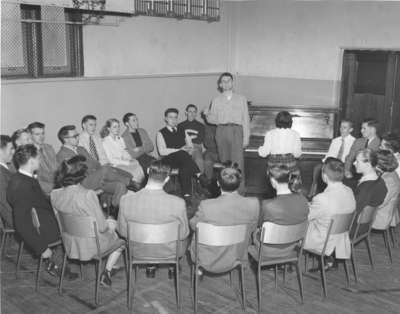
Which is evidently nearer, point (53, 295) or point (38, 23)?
point (53, 295)

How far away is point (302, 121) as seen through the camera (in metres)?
7.49

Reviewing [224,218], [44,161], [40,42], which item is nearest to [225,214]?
[224,218]

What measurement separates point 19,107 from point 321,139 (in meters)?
4.06

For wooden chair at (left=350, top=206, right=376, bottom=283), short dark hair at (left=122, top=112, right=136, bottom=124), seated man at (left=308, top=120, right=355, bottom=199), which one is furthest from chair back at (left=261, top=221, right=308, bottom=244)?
short dark hair at (left=122, top=112, right=136, bottom=124)

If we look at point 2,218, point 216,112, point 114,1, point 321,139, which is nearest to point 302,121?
point 321,139

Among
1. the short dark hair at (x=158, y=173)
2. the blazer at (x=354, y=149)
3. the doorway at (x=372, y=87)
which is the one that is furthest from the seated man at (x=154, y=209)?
the doorway at (x=372, y=87)

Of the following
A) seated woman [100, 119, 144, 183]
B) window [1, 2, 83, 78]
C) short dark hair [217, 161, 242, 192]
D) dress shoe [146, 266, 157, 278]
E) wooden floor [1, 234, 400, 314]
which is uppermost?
window [1, 2, 83, 78]

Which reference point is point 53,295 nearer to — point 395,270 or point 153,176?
point 153,176

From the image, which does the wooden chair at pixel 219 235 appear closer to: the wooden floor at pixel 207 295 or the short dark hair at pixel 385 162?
the wooden floor at pixel 207 295

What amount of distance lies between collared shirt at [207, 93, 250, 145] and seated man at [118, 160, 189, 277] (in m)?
3.11

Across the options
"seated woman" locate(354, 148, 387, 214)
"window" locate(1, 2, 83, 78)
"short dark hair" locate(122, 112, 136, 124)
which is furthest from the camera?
"short dark hair" locate(122, 112, 136, 124)

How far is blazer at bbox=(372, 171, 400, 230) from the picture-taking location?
4776mm

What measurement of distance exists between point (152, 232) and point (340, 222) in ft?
4.89

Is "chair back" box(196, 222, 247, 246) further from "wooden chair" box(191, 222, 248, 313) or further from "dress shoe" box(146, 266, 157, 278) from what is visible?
"dress shoe" box(146, 266, 157, 278)
